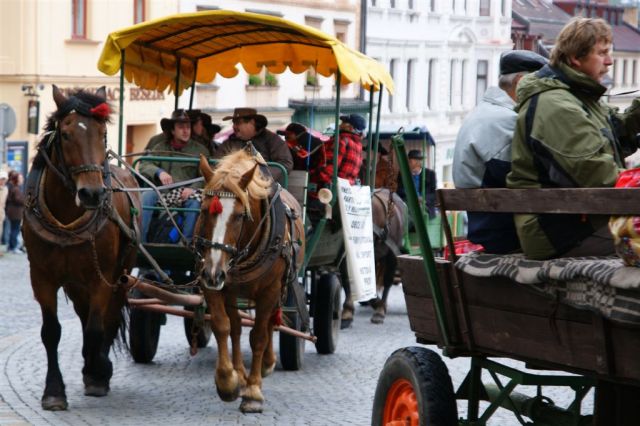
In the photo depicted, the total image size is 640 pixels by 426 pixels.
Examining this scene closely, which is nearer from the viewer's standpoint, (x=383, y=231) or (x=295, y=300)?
(x=295, y=300)

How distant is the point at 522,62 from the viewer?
7.27m

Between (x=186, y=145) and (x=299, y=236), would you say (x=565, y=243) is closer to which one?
(x=299, y=236)

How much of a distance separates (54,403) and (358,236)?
168 inches

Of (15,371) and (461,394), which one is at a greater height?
(461,394)

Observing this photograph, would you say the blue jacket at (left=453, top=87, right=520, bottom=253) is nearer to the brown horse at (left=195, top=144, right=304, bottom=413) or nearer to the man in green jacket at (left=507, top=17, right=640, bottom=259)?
the man in green jacket at (left=507, top=17, right=640, bottom=259)

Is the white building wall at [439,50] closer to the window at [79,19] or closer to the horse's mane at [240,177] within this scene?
the window at [79,19]

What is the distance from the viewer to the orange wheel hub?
6.93 metres

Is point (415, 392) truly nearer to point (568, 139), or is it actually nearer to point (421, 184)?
point (568, 139)

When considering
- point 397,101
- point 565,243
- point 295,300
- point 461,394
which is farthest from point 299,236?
point 397,101

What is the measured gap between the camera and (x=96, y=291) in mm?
10414

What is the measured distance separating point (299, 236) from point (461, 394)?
4.26m

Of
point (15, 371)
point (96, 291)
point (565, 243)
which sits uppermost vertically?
point (565, 243)

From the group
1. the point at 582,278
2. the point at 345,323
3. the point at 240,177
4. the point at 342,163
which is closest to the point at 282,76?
the point at 345,323

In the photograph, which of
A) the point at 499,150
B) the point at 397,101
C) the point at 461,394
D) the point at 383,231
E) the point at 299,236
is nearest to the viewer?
the point at 499,150
